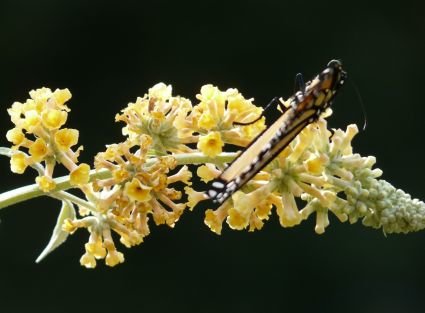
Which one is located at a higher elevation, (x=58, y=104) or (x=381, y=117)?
(x=381, y=117)

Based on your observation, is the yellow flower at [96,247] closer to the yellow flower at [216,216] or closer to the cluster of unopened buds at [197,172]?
the cluster of unopened buds at [197,172]

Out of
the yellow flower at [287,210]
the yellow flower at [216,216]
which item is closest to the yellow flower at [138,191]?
the yellow flower at [216,216]

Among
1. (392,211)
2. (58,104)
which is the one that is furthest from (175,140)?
(392,211)

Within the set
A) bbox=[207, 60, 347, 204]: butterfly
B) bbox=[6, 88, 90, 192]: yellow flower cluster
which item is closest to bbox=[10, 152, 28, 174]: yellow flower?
bbox=[6, 88, 90, 192]: yellow flower cluster

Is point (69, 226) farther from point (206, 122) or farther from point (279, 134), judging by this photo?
point (279, 134)

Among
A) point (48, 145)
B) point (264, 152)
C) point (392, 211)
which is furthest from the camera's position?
point (48, 145)

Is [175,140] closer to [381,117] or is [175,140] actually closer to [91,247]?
[91,247]

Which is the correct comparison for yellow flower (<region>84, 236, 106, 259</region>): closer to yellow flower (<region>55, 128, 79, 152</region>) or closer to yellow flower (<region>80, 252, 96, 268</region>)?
yellow flower (<region>80, 252, 96, 268</region>)

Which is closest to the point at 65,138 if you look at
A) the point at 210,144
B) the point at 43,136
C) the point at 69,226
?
the point at 43,136
